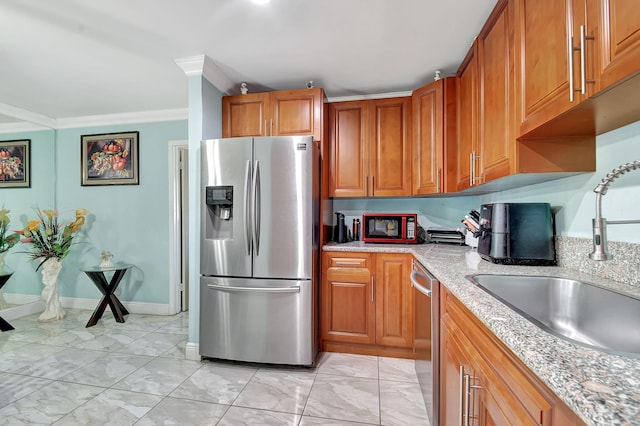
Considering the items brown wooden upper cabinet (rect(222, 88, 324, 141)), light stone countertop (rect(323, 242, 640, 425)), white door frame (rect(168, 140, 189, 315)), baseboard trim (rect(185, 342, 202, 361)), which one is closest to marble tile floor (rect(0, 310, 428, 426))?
baseboard trim (rect(185, 342, 202, 361))

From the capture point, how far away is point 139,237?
11.2 ft

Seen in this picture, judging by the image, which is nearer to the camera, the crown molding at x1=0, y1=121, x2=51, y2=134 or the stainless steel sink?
the stainless steel sink

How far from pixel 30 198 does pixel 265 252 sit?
131 inches

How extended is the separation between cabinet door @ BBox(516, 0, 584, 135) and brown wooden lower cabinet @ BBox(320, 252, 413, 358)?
141 centimetres

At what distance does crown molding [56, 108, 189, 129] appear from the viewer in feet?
10.9

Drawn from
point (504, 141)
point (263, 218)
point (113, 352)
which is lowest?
point (113, 352)

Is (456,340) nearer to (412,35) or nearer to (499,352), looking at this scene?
(499,352)

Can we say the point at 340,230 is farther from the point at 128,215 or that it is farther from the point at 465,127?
the point at 128,215

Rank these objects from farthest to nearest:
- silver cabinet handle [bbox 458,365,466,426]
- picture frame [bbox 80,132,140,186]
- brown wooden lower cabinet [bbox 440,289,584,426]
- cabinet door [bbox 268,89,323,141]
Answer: picture frame [bbox 80,132,140,186] → cabinet door [bbox 268,89,323,141] → silver cabinet handle [bbox 458,365,466,426] → brown wooden lower cabinet [bbox 440,289,584,426]

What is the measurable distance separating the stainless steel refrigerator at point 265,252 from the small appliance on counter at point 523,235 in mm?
1212

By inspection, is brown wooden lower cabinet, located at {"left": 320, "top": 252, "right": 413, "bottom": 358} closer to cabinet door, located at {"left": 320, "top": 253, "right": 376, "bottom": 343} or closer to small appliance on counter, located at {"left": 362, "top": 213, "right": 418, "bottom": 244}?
cabinet door, located at {"left": 320, "top": 253, "right": 376, "bottom": 343}

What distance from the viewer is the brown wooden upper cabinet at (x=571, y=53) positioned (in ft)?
2.36

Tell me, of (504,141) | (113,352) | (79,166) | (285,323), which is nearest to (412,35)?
(504,141)

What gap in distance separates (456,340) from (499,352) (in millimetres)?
398
